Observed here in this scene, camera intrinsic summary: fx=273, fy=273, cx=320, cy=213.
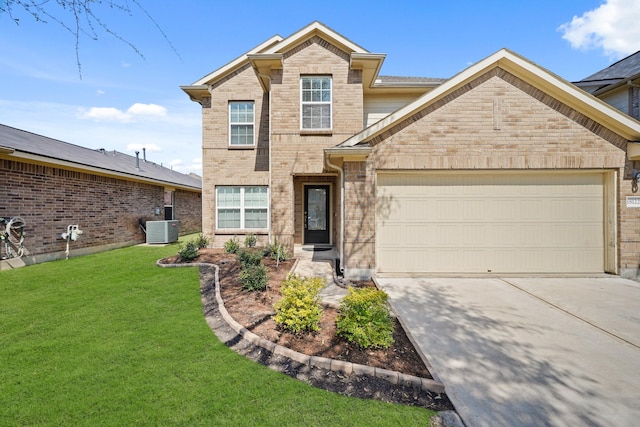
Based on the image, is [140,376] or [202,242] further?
[202,242]

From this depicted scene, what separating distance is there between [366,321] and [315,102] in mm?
7453

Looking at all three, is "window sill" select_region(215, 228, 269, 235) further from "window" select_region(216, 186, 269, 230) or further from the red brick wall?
the red brick wall

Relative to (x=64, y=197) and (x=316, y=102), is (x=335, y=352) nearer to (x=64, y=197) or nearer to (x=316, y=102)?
(x=316, y=102)

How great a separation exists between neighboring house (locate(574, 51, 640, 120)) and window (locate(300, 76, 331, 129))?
8.69 metres

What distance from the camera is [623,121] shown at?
21.2 ft

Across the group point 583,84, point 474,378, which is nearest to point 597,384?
point 474,378

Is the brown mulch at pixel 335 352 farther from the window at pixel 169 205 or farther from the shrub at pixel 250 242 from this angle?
the window at pixel 169 205

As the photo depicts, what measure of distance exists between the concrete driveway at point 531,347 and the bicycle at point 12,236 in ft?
34.0

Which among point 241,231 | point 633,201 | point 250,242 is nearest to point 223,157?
point 241,231

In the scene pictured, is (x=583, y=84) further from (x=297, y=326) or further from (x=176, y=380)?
(x=176, y=380)

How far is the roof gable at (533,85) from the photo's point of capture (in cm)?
647

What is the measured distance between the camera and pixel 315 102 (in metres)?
9.01

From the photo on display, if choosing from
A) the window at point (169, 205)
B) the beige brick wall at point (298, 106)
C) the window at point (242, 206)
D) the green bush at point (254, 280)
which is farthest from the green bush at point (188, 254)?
the window at point (169, 205)

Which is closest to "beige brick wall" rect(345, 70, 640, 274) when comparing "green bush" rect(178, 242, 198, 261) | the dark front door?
the dark front door
